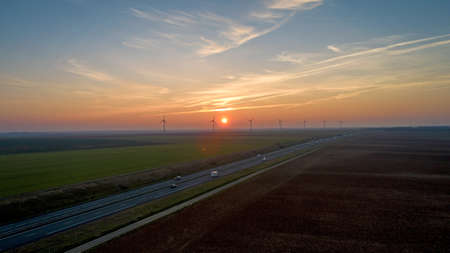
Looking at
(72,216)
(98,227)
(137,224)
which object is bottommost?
(72,216)

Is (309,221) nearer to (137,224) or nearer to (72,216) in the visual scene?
(137,224)

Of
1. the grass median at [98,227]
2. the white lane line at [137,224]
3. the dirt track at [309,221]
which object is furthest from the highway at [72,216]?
the dirt track at [309,221]

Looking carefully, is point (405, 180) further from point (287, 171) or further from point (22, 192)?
point (22, 192)

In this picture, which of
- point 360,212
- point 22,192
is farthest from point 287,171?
point 22,192

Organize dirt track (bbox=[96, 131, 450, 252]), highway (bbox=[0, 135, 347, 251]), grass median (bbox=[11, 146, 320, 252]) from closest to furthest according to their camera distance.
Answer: dirt track (bbox=[96, 131, 450, 252]) → grass median (bbox=[11, 146, 320, 252]) → highway (bbox=[0, 135, 347, 251])

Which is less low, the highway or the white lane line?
the white lane line

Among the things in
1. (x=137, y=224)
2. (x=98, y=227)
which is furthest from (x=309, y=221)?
(x=98, y=227)

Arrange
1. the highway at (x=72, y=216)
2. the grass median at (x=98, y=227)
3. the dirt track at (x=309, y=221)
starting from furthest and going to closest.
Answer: the highway at (x=72, y=216)
the grass median at (x=98, y=227)
the dirt track at (x=309, y=221)

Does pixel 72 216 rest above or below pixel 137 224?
below

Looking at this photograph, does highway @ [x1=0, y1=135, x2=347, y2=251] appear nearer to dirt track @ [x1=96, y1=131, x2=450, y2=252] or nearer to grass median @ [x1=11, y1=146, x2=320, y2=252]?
grass median @ [x1=11, y1=146, x2=320, y2=252]

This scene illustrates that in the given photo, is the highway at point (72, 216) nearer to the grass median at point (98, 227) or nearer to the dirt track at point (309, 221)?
the grass median at point (98, 227)

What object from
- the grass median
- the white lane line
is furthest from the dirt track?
the grass median

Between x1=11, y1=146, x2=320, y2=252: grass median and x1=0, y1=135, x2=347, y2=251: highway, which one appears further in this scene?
x1=0, y1=135, x2=347, y2=251: highway
